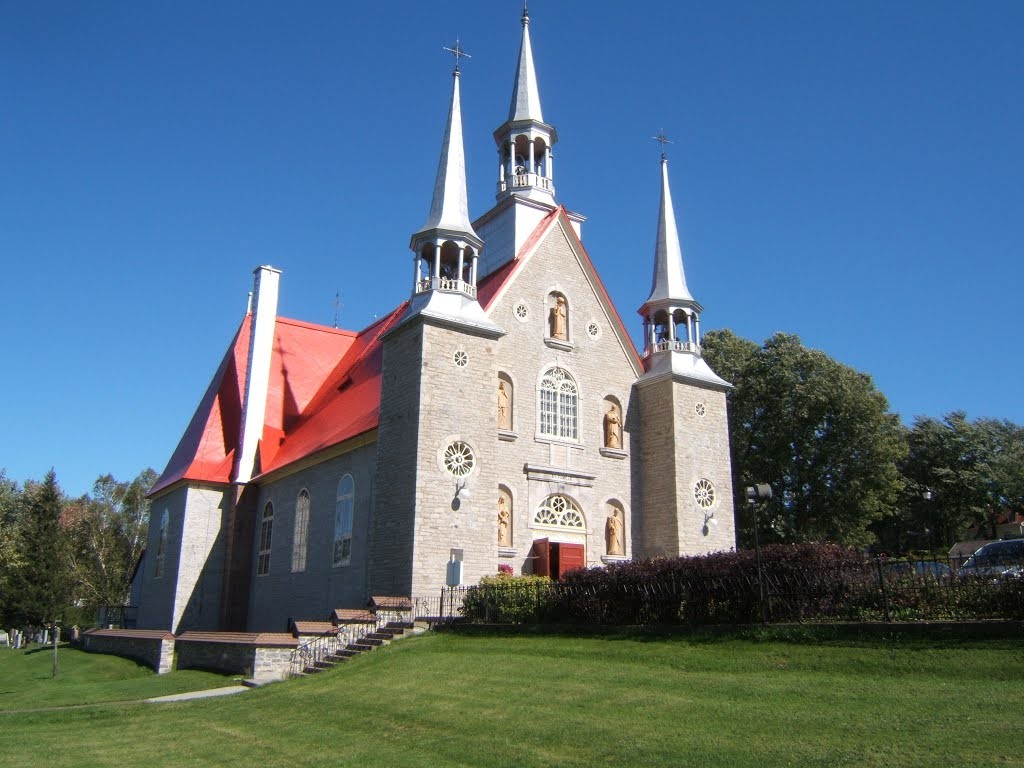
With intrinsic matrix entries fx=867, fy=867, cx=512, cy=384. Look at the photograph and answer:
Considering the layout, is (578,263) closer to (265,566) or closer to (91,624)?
(265,566)

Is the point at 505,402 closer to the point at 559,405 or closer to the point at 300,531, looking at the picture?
the point at 559,405

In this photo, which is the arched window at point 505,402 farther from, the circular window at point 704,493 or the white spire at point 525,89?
the white spire at point 525,89

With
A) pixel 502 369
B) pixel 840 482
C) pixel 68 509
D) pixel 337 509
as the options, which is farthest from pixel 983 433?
pixel 68 509

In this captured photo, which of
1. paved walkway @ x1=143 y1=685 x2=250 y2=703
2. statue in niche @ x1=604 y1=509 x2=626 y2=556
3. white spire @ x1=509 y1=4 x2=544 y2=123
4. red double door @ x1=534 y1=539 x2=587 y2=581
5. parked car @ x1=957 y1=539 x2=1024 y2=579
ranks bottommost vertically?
paved walkway @ x1=143 y1=685 x2=250 y2=703

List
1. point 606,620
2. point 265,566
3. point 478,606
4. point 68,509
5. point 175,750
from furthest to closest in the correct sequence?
point 68,509
point 265,566
point 478,606
point 606,620
point 175,750

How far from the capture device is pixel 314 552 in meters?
28.2

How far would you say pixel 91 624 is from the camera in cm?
4875

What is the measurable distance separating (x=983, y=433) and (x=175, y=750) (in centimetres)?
4819

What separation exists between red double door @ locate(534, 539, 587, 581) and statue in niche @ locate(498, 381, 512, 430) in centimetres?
355

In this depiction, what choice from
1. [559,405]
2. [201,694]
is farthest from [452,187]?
[201,694]

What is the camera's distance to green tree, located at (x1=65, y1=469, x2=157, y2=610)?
5453 cm

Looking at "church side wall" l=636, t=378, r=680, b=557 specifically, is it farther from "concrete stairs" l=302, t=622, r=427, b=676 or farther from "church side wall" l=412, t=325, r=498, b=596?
"concrete stairs" l=302, t=622, r=427, b=676

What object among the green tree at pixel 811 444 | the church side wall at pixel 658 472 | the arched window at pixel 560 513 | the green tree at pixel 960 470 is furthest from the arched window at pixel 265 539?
the green tree at pixel 960 470

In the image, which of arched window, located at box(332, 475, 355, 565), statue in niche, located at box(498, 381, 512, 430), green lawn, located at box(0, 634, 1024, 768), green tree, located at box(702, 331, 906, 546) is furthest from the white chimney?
green tree, located at box(702, 331, 906, 546)
